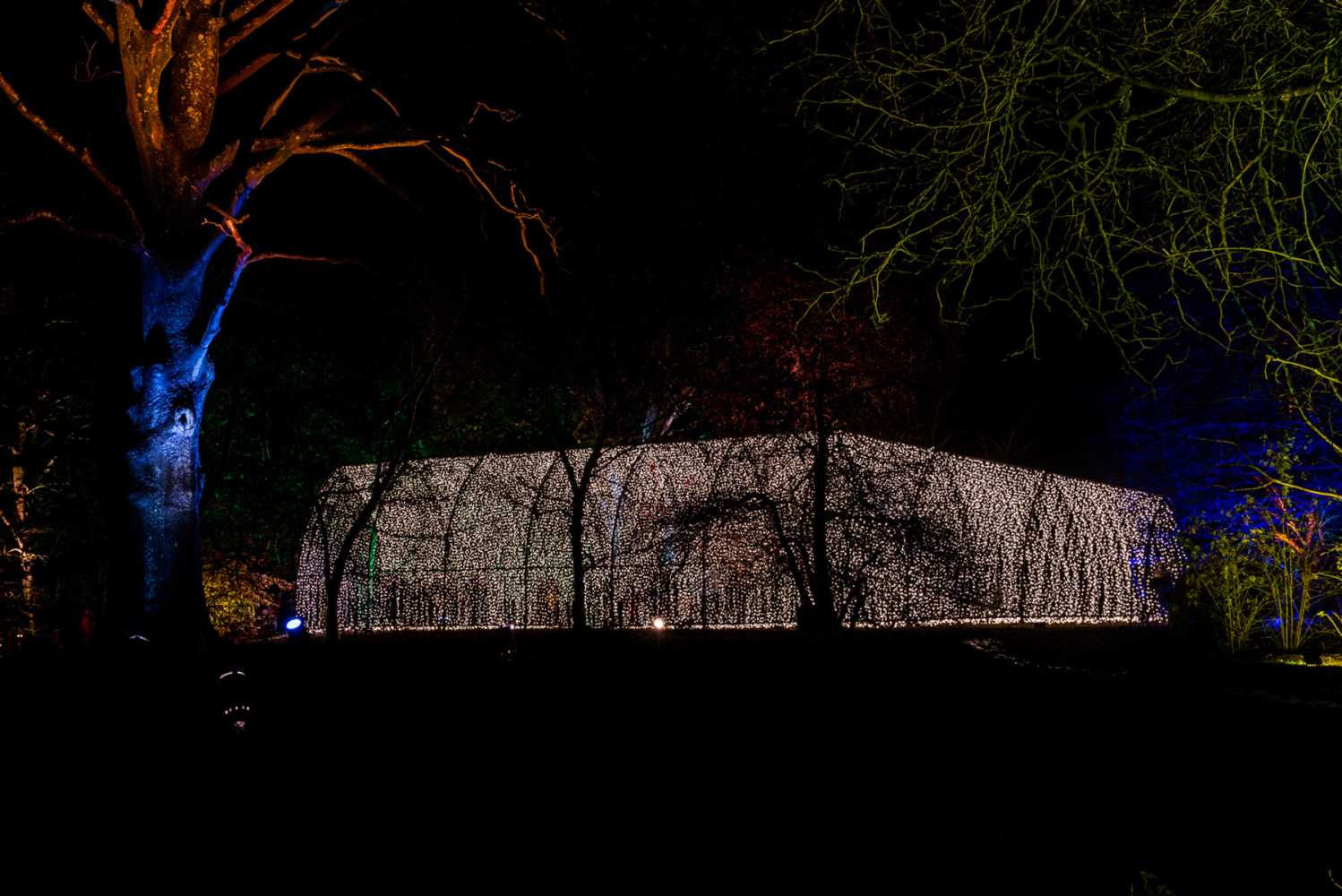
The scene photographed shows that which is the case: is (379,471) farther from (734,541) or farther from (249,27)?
(249,27)

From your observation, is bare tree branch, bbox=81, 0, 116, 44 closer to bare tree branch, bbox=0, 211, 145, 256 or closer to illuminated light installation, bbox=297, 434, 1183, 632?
bare tree branch, bbox=0, 211, 145, 256

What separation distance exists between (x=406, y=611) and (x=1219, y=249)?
18.8 meters

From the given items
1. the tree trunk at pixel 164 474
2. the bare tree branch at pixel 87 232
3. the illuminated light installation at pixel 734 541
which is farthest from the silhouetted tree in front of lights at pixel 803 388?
the bare tree branch at pixel 87 232

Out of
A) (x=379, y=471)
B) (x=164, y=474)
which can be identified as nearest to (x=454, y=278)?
(x=379, y=471)

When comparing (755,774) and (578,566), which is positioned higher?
(578,566)

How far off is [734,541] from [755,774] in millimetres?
8931

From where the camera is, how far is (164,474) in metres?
9.92

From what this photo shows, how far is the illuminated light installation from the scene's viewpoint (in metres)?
14.1

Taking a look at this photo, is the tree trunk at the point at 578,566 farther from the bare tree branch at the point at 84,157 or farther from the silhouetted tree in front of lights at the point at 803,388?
the bare tree branch at the point at 84,157

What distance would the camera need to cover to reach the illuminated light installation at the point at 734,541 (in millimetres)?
14086

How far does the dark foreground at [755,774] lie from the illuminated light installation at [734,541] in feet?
21.0

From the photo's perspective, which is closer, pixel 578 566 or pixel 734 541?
pixel 734 541

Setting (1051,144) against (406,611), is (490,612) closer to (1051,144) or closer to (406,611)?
(406,611)

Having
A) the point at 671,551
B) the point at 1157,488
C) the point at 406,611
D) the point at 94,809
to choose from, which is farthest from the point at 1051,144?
the point at 1157,488
